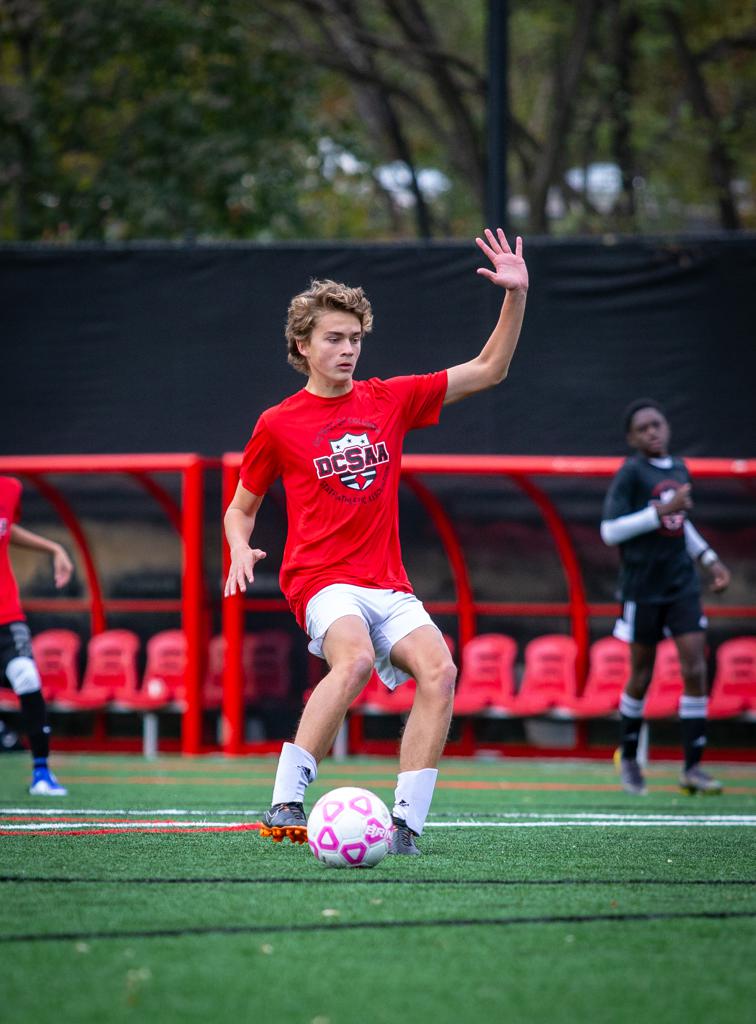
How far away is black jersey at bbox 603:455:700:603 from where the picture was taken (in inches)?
357

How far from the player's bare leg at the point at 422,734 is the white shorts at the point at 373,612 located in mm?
97

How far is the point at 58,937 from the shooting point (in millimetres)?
3959

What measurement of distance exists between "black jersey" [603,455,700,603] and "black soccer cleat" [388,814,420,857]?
3.76 meters

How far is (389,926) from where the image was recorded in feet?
13.6

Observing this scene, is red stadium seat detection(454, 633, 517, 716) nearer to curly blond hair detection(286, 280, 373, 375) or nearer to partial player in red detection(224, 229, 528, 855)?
partial player in red detection(224, 229, 528, 855)

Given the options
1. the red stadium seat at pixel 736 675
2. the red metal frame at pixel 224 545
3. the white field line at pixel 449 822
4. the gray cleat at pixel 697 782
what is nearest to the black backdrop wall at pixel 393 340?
the red metal frame at pixel 224 545

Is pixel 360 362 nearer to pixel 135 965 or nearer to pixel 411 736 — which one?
pixel 411 736

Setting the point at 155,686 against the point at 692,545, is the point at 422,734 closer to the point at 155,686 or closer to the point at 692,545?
the point at 692,545

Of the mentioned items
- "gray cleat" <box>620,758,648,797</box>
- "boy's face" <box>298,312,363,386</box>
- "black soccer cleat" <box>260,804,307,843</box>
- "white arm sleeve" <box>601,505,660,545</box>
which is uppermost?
"boy's face" <box>298,312,363,386</box>

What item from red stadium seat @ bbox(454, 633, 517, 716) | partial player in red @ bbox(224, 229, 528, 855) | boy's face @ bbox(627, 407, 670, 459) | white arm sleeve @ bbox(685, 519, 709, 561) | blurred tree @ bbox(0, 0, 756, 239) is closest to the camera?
partial player in red @ bbox(224, 229, 528, 855)

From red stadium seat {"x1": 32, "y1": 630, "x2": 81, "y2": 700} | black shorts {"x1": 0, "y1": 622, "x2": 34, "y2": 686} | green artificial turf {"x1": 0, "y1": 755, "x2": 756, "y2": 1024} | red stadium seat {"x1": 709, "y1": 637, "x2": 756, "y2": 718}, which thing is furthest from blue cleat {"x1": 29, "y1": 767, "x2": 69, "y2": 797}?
red stadium seat {"x1": 709, "y1": 637, "x2": 756, "y2": 718}

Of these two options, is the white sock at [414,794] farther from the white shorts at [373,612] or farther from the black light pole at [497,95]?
the black light pole at [497,95]

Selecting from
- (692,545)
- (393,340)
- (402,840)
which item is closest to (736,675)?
(692,545)

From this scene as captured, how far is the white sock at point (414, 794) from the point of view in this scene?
5613 mm
